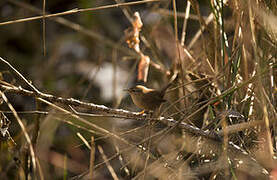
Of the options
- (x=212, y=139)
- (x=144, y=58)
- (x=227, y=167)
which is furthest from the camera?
(x=144, y=58)

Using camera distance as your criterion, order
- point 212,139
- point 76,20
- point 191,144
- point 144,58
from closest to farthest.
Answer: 1. point 212,139
2. point 191,144
3. point 144,58
4. point 76,20

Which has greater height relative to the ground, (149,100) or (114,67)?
(114,67)

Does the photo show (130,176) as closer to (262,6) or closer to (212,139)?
(212,139)

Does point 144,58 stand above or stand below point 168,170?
above

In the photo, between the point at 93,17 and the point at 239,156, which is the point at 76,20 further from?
the point at 239,156

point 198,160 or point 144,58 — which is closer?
point 198,160

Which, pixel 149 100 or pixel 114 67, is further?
pixel 114 67

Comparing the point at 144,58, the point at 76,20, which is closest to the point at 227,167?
the point at 144,58

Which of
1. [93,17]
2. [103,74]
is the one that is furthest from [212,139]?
[93,17]

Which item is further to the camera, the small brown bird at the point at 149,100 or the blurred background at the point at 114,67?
the small brown bird at the point at 149,100

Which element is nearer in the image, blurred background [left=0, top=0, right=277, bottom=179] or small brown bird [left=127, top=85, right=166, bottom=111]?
blurred background [left=0, top=0, right=277, bottom=179]

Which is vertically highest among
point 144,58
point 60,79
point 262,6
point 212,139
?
point 262,6
